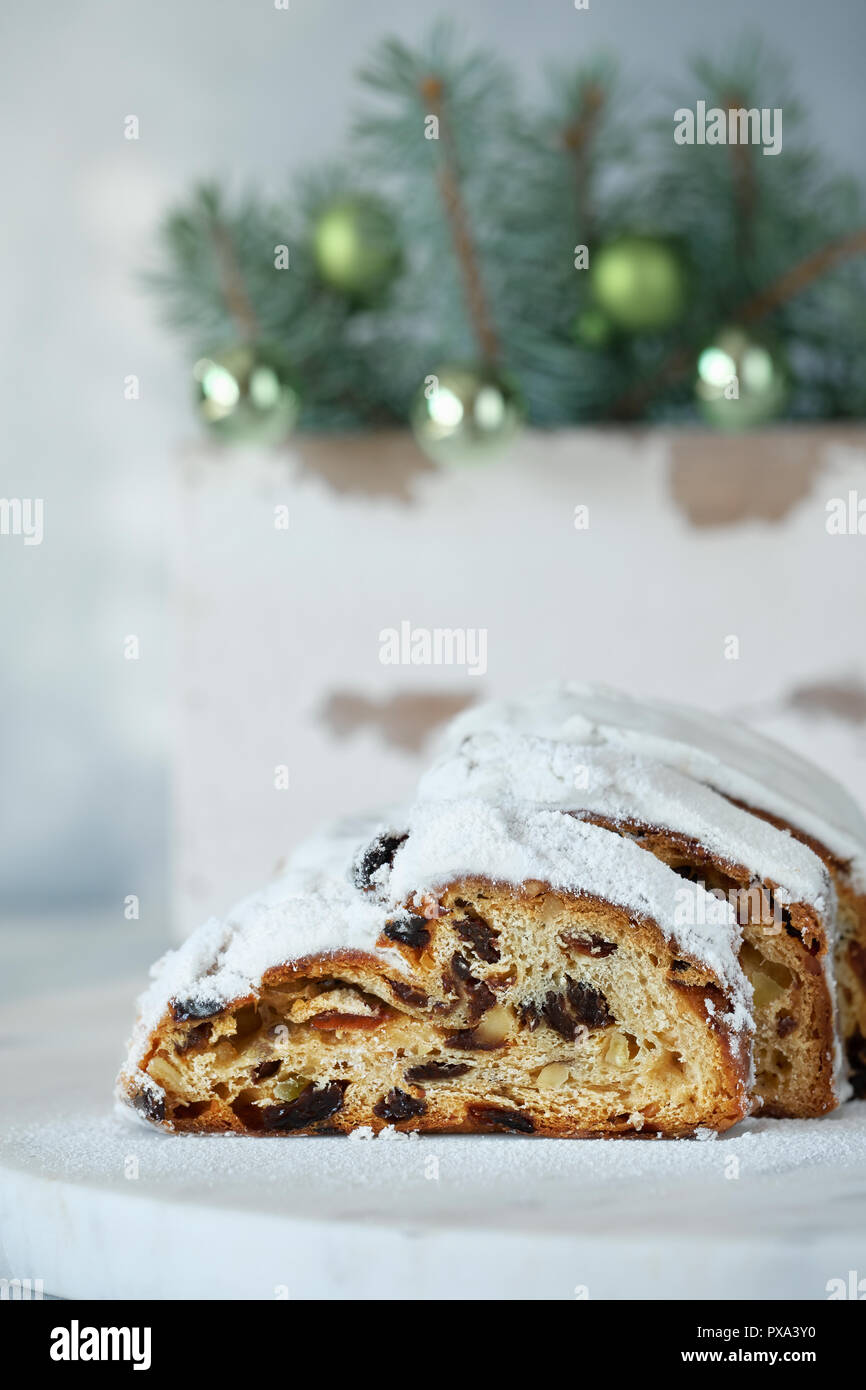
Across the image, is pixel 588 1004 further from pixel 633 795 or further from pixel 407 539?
pixel 407 539

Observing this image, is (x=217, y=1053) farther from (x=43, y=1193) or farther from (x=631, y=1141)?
(x=631, y=1141)

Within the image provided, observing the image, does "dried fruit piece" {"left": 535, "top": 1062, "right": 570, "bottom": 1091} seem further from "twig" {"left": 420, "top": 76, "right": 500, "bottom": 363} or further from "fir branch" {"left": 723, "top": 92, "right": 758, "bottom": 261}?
"fir branch" {"left": 723, "top": 92, "right": 758, "bottom": 261}

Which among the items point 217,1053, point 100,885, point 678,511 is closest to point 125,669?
point 100,885

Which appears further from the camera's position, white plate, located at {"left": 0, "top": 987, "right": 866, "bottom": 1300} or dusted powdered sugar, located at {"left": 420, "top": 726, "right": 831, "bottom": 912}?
dusted powdered sugar, located at {"left": 420, "top": 726, "right": 831, "bottom": 912}

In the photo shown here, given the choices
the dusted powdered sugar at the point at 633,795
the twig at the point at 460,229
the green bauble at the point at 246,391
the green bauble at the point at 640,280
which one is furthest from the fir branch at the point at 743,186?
the dusted powdered sugar at the point at 633,795

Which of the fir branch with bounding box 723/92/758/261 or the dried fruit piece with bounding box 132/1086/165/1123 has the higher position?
the fir branch with bounding box 723/92/758/261

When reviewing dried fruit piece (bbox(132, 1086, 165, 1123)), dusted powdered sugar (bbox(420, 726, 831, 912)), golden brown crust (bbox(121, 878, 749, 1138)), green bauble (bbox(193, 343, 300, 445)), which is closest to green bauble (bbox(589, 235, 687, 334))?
green bauble (bbox(193, 343, 300, 445))

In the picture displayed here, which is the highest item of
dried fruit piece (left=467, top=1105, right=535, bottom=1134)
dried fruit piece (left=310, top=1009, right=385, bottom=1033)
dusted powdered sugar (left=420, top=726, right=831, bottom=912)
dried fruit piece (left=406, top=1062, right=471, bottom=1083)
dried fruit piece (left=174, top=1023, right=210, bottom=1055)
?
dusted powdered sugar (left=420, top=726, right=831, bottom=912)
